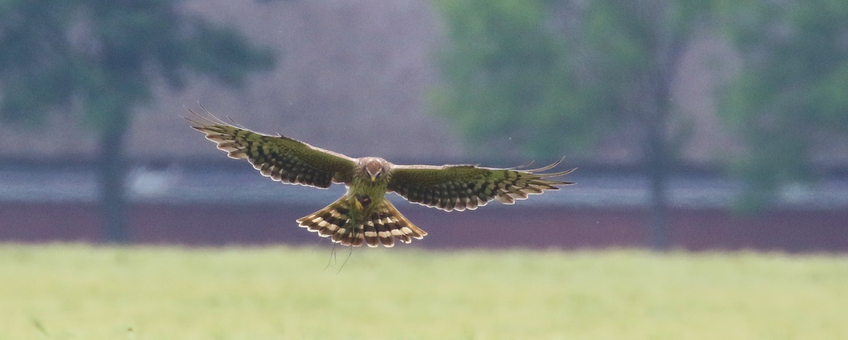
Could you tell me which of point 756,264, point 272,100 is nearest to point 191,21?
point 272,100

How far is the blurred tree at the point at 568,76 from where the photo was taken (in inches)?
1492

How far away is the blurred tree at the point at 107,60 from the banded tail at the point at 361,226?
27.7 meters

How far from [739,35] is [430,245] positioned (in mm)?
9451

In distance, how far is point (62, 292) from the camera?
18062 mm

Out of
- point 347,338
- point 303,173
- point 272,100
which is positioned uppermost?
point 272,100

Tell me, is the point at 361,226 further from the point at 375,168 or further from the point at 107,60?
the point at 107,60

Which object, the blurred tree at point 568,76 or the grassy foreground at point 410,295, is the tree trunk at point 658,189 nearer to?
the blurred tree at point 568,76

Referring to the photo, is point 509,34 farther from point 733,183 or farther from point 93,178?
point 93,178

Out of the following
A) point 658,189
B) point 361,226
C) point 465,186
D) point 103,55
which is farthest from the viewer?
point 103,55

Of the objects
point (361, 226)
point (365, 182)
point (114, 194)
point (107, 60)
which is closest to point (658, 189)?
point (114, 194)

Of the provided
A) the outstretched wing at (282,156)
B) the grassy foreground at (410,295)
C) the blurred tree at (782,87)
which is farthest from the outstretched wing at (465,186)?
the blurred tree at (782,87)

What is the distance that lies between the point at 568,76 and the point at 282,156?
29.3 metres

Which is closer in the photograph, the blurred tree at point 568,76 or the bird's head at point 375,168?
the bird's head at point 375,168

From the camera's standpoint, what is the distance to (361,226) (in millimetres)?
10102
